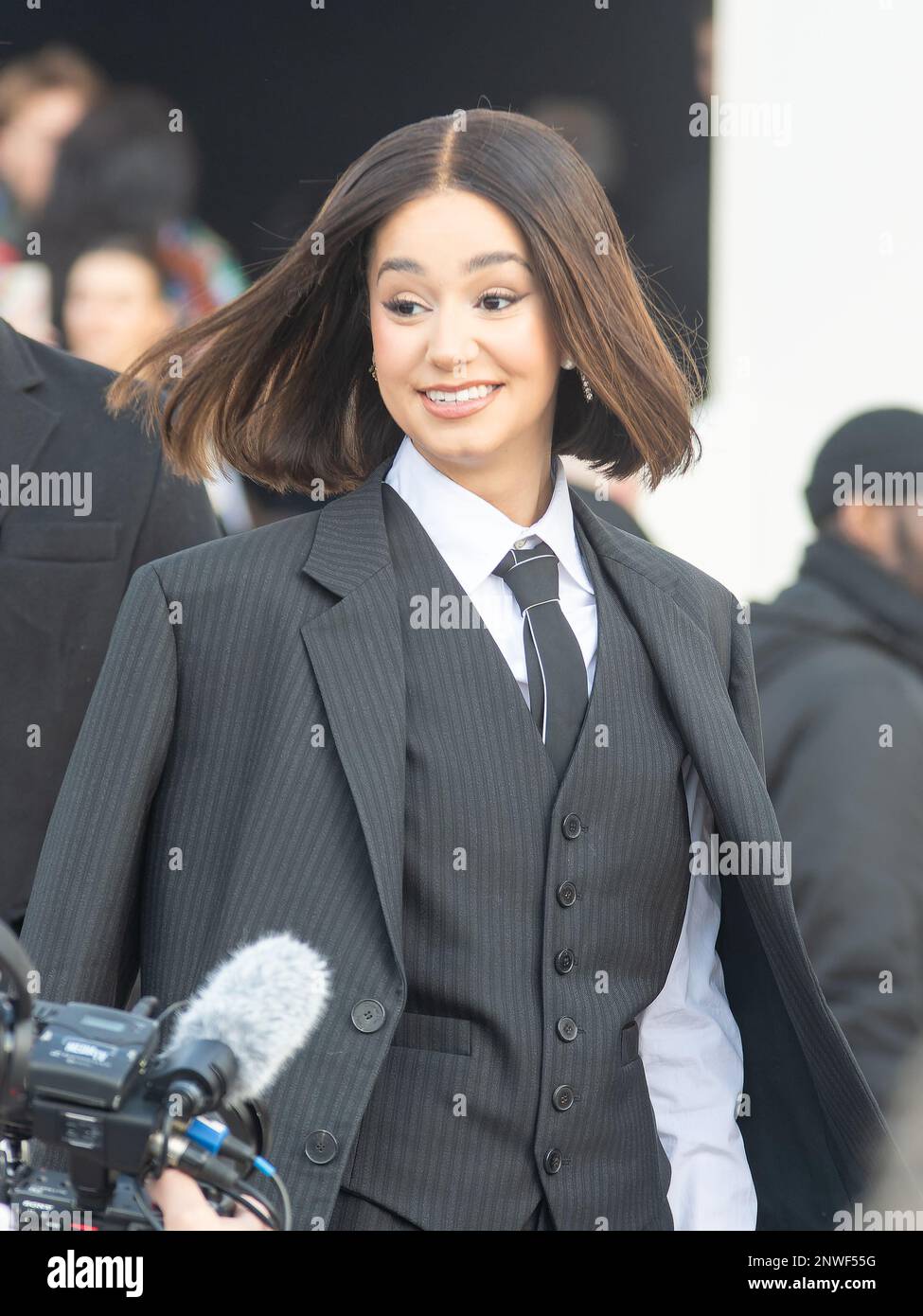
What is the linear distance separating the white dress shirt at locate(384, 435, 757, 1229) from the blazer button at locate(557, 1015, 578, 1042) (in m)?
0.20

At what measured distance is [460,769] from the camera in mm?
1954

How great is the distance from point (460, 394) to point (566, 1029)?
0.72 metres

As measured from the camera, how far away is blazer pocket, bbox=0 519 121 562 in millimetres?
2594

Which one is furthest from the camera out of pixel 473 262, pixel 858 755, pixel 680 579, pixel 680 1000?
pixel 858 755

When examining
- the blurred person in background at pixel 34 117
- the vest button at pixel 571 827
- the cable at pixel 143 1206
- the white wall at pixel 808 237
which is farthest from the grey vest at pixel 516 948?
the blurred person in background at pixel 34 117

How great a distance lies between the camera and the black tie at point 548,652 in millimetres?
2031

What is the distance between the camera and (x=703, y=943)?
2172mm

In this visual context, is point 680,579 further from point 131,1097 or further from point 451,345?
point 131,1097

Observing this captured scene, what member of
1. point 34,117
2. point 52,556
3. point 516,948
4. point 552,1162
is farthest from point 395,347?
point 34,117

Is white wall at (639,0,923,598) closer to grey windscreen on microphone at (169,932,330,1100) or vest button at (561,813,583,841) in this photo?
vest button at (561,813,583,841)

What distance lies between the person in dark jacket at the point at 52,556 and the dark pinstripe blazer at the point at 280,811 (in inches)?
24.2

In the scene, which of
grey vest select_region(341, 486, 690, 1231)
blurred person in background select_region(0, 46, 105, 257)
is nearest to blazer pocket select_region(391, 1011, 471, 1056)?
grey vest select_region(341, 486, 690, 1231)

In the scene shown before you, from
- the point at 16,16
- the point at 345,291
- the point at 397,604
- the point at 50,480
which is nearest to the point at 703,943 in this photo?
the point at 397,604

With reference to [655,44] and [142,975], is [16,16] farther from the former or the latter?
[142,975]
